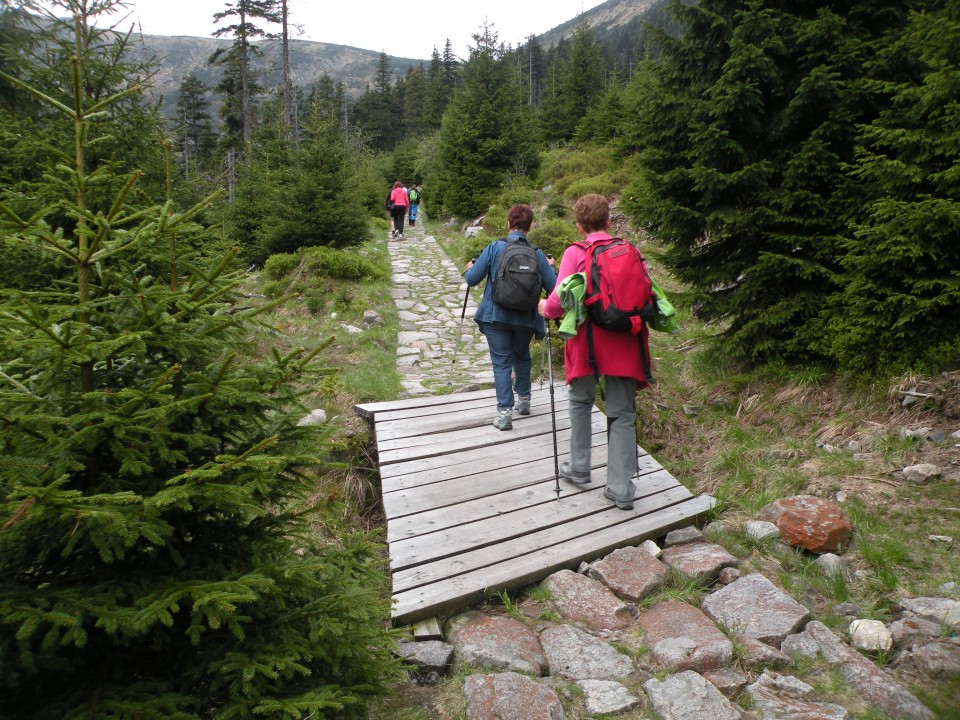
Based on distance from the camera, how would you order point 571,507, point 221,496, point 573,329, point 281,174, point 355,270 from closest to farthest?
point 221,496, point 573,329, point 571,507, point 355,270, point 281,174

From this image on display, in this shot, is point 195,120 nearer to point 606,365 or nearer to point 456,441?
point 456,441

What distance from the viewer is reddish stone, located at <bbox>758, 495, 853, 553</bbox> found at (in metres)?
3.76

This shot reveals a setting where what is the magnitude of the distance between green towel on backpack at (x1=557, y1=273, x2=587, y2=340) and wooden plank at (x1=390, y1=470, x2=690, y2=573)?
1365mm

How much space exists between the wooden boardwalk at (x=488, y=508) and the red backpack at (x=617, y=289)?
1.45 meters

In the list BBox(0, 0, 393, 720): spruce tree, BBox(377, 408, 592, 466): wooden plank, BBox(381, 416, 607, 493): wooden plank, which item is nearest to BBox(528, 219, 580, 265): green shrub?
BBox(377, 408, 592, 466): wooden plank

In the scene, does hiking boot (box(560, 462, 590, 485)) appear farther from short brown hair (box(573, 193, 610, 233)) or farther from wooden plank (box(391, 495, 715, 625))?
short brown hair (box(573, 193, 610, 233))

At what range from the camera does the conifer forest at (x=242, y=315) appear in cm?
178

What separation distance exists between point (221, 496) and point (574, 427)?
3.21 meters

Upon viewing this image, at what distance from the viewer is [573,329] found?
4160mm

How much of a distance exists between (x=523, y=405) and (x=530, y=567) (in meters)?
2.70

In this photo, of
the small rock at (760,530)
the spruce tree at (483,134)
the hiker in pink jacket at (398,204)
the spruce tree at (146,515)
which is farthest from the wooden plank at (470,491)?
the hiker in pink jacket at (398,204)

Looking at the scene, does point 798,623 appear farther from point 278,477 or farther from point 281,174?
point 281,174

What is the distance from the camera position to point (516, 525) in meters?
4.21

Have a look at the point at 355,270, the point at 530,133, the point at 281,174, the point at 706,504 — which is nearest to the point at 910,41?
the point at 706,504
